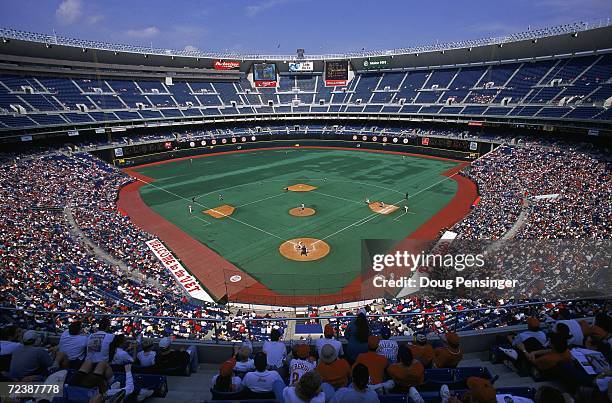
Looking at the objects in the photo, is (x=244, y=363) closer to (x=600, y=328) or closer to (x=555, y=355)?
(x=555, y=355)

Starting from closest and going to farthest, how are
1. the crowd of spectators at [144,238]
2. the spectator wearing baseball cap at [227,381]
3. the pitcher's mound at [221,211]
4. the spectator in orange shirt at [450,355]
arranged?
the spectator wearing baseball cap at [227,381] < the spectator in orange shirt at [450,355] < the crowd of spectators at [144,238] < the pitcher's mound at [221,211]

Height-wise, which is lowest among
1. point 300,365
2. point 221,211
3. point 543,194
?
point 300,365

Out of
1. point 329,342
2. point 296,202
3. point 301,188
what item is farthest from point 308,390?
point 301,188

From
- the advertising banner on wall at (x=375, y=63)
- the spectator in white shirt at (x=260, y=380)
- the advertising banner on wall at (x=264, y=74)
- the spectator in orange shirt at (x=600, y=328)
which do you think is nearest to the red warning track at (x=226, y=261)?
the spectator in orange shirt at (x=600, y=328)

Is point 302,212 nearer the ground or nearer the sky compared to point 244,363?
nearer the sky

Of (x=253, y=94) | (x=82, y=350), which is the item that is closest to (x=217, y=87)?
(x=253, y=94)

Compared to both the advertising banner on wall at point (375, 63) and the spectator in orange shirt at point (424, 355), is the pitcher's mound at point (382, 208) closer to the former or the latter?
the spectator in orange shirt at point (424, 355)
